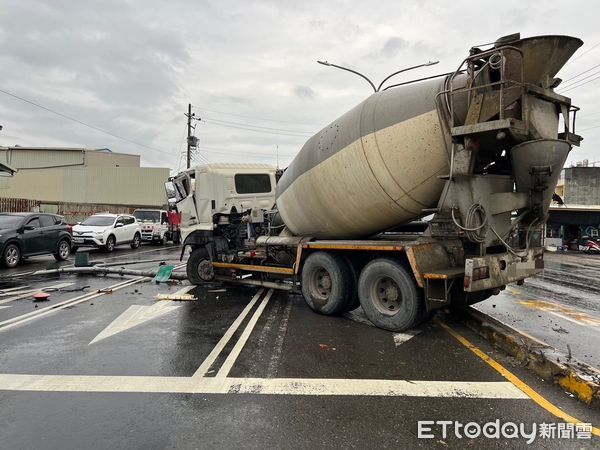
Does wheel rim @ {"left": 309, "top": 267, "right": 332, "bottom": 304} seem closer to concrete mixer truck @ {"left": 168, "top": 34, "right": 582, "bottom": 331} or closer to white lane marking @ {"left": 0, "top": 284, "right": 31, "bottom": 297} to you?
concrete mixer truck @ {"left": 168, "top": 34, "right": 582, "bottom": 331}

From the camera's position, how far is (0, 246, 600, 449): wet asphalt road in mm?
3312

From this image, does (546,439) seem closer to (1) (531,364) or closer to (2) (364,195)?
(1) (531,364)

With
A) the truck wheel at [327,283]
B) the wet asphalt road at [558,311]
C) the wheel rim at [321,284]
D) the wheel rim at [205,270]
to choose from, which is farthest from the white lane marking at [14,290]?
the wet asphalt road at [558,311]

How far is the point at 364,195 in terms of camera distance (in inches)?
260

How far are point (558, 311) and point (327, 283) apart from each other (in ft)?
14.6

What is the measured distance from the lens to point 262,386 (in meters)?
4.24

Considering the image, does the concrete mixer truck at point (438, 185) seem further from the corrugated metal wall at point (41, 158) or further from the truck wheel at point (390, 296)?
the corrugated metal wall at point (41, 158)

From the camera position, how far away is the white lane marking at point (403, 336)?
5766 mm

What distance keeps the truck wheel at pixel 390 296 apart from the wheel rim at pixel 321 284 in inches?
33.8

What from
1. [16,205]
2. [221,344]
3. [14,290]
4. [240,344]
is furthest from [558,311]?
[16,205]

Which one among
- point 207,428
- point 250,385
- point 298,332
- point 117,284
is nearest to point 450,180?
point 298,332

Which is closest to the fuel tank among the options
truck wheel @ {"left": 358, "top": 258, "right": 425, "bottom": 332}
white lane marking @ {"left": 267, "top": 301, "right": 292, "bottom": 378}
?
truck wheel @ {"left": 358, "top": 258, "right": 425, "bottom": 332}

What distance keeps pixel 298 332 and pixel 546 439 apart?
3564mm

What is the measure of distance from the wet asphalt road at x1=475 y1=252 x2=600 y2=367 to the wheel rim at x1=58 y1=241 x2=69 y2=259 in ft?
47.5
